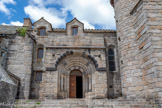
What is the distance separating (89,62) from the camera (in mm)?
11305

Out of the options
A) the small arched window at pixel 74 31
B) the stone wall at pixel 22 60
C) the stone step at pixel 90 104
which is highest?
the small arched window at pixel 74 31

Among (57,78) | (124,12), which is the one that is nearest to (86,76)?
(57,78)

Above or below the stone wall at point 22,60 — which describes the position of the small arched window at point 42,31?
above

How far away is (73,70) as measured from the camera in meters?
11.6

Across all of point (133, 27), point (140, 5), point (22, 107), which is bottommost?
point (22, 107)

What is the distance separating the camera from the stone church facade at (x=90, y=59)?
7664 mm

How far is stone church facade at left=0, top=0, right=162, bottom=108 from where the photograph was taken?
7664 mm

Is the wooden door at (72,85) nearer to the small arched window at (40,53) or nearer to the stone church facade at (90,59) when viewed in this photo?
the stone church facade at (90,59)

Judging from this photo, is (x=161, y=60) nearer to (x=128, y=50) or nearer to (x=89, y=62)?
(x=128, y=50)

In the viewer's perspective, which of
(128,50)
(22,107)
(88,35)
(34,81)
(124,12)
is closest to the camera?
Answer: (22,107)

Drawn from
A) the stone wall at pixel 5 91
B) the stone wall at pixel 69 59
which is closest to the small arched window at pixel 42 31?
the stone wall at pixel 69 59

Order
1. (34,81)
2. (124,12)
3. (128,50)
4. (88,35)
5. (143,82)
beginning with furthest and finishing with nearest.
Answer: (88,35) < (34,81) < (124,12) < (128,50) < (143,82)

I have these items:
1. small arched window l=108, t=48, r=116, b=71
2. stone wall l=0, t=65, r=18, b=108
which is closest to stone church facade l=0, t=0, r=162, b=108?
small arched window l=108, t=48, r=116, b=71

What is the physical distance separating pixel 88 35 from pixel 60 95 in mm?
5118
